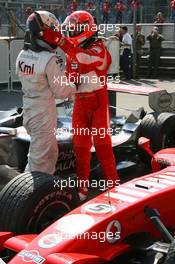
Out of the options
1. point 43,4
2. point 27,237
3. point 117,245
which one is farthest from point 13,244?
point 43,4

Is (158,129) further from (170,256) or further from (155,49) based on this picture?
(155,49)

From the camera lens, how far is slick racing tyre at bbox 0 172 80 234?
3.29 meters

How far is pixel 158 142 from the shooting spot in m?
5.80

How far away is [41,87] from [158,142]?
1844mm

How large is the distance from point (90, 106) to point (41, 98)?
50 centimetres

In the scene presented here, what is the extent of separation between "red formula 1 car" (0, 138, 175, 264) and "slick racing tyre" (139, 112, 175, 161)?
7.94ft

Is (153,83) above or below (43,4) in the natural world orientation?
below

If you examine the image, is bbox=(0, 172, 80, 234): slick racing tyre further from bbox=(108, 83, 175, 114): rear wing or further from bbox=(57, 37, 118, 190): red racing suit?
bbox=(108, 83, 175, 114): rear wing

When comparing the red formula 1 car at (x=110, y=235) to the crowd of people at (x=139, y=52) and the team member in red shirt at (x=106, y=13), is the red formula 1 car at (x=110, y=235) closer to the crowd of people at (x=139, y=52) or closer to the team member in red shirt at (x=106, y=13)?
the crowd of people at (x=139, y=52)

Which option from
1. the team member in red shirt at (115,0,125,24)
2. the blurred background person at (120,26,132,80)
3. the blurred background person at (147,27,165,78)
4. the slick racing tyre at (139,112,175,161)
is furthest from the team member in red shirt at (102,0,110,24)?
the slick racing tyre at (139,112,175,161)

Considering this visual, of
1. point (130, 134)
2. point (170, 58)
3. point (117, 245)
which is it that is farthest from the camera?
point (170, 58)

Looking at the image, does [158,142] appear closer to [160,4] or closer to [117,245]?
[117,245]

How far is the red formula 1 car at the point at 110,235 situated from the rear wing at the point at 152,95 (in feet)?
9.16

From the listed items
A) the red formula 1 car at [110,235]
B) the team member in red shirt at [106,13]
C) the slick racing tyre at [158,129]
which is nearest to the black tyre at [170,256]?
the red formula 1 car at [110,235]
